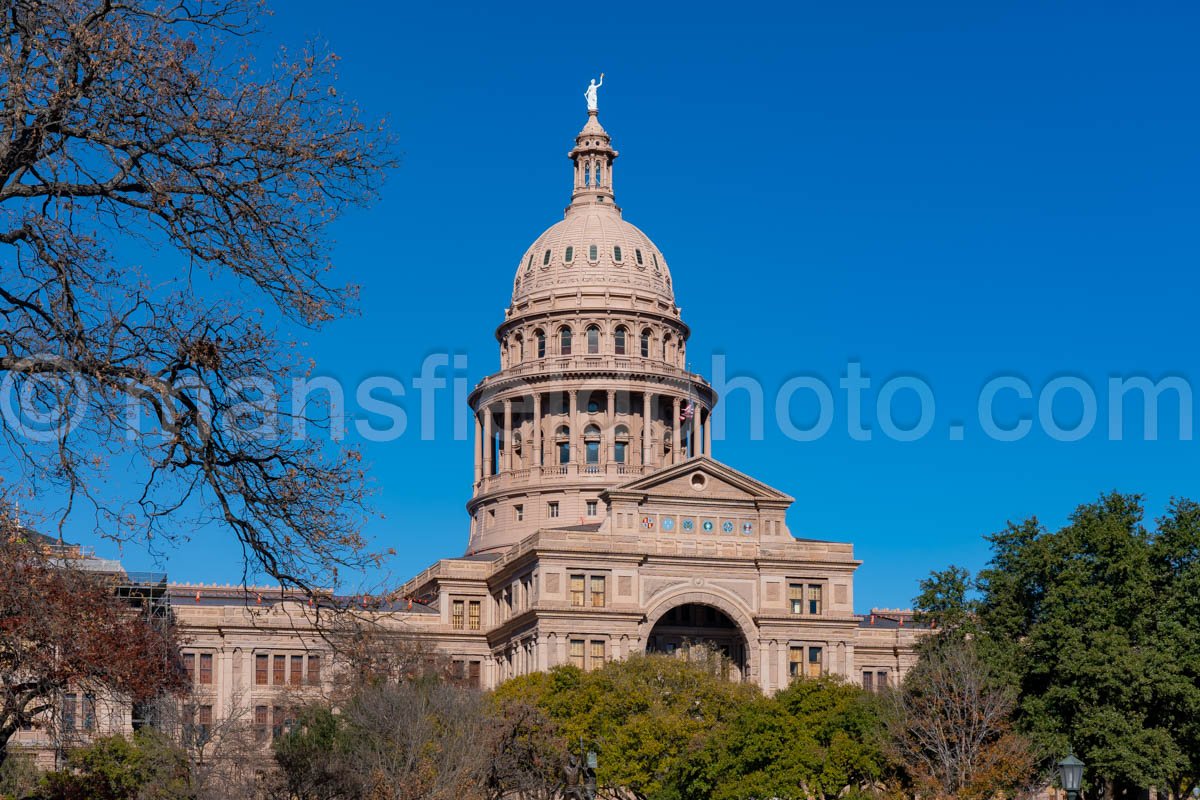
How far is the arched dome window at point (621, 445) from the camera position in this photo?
137250 millimetres

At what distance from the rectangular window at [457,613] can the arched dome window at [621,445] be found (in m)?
19.0

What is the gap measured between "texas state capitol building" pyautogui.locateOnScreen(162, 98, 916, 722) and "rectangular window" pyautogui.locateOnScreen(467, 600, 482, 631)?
149 mm

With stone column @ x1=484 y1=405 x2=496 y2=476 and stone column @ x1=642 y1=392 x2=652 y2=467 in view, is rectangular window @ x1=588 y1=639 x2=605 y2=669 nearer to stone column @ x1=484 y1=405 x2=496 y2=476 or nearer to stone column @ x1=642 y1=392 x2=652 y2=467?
stone column @ x1=642 y1=392 x2=652 y2=467

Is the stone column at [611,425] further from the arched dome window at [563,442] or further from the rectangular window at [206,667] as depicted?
the rectangular window at [206,667]

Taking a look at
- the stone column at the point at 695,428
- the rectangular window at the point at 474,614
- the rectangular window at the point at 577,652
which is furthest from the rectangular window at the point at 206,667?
the stone column at the point at 695,428

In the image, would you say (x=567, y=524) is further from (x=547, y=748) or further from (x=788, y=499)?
(x=547, y=748)

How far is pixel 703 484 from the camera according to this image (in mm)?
114562

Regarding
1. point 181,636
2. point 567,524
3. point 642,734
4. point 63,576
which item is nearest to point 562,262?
point 567,524

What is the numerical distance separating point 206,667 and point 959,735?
60.4 meters

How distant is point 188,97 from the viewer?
21.6m

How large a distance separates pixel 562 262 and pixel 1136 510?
7113cm

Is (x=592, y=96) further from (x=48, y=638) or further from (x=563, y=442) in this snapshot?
(x=48, y=638)

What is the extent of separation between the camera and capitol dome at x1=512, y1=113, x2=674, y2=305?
145000 mm

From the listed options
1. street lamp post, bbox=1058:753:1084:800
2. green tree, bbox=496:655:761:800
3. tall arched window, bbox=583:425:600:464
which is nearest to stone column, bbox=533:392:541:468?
tall arched window, bbox=583:425:600:464
